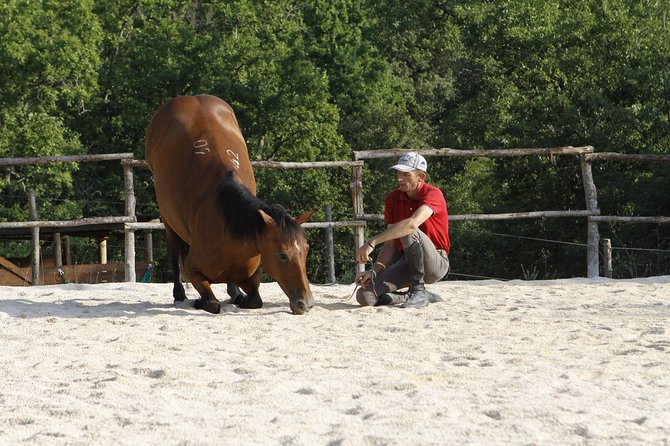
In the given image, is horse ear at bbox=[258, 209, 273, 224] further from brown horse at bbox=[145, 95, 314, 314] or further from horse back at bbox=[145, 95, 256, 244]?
horse back at bbox=[145, 95, 256, 244]

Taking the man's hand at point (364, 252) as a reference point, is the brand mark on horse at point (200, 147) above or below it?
above

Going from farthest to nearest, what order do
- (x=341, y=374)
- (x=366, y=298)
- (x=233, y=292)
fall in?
(x=233, y=292), (x=366, y=298), (x=341, y=374)

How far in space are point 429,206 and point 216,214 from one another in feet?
4.48

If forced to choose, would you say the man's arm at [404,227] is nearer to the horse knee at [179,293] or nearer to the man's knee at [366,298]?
the man's knee at [366,298]

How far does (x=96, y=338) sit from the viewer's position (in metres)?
5.83

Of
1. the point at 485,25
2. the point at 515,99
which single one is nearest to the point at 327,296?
the point at 515,99

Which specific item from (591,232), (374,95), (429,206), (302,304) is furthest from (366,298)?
(374,95)

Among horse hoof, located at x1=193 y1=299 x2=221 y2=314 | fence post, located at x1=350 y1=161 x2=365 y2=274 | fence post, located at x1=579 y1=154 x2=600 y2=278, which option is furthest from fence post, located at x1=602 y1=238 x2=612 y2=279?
horse hoof, located at x1=193 y1=299 x2=221 y2=314

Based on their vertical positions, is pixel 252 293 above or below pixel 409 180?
below

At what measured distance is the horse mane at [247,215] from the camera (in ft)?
21.6

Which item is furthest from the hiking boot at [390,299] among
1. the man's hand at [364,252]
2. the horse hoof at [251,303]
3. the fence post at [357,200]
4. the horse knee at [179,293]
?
the fence post at [357,200]

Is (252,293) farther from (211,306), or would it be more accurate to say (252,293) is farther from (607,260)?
(607,260)

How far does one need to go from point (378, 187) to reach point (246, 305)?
16827mm

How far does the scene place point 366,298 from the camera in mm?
7066
